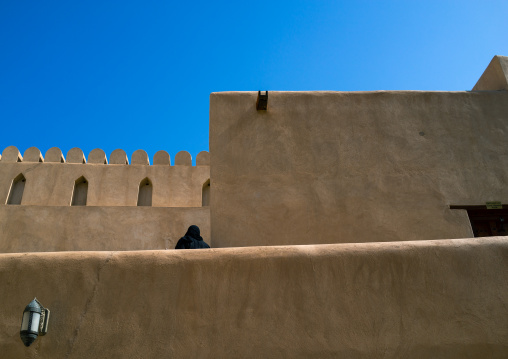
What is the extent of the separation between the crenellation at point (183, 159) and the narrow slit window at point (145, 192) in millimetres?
747

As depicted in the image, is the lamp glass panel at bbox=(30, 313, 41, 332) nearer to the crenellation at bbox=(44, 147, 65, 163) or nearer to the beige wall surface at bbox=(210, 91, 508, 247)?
the beige wall surface at bbox=(210, 91, 508, 247)

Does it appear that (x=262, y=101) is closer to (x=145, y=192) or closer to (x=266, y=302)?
(x=266, y=302)

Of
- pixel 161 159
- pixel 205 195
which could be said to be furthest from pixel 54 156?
pixel 205 195

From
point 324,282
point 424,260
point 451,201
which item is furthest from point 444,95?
point 324,282

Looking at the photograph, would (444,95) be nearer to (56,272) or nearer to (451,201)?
(451,201)

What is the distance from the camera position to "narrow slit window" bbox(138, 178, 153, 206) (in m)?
10.2

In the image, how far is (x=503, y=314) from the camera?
4.00 metres

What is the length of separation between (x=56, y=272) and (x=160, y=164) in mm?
6637

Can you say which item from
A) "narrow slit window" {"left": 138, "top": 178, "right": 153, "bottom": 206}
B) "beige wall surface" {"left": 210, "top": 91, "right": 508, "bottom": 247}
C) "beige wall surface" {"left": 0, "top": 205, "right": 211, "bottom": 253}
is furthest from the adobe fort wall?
"beige wall surface" {"left": 210, "top": 91, "right": 508, "bottom": 247}

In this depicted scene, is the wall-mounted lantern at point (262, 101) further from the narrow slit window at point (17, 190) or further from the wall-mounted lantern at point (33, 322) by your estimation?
the narrow slit window at point (17, 190)

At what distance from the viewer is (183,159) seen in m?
10.6

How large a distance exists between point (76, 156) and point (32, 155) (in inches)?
37.0

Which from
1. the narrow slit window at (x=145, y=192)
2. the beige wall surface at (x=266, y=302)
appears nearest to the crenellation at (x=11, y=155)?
the narrow slit window at (x=145, y=192)

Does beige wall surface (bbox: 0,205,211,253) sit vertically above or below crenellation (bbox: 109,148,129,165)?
below
